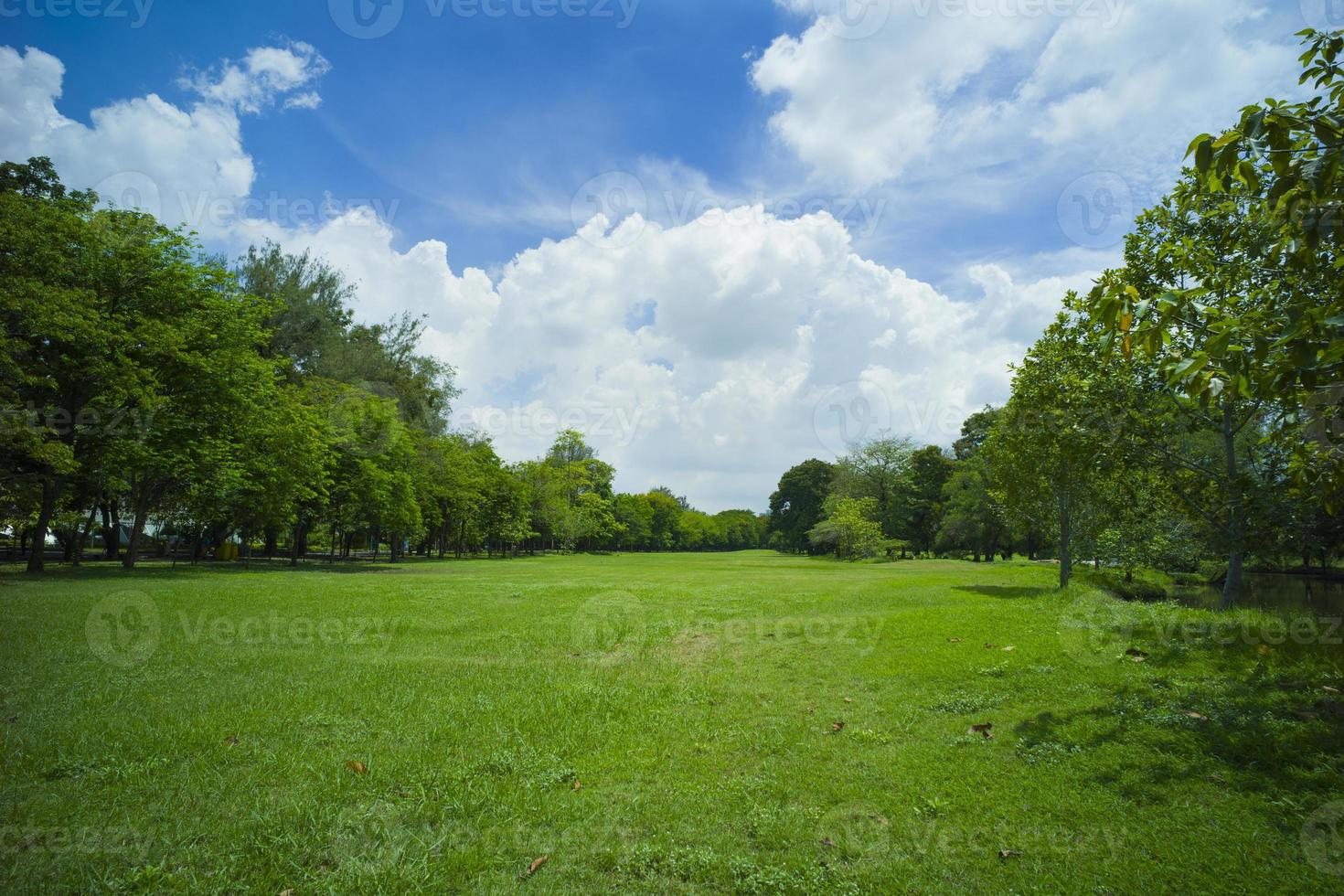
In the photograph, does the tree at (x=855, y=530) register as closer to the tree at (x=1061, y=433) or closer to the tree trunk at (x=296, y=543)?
the tree at (x=1061, y=433)

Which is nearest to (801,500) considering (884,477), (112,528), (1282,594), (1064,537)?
(884,477)

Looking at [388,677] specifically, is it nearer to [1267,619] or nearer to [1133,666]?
[1133,666]

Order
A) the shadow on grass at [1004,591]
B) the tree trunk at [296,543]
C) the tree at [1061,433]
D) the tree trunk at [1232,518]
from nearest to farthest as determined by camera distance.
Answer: the tree trunk at [1232,518] < the tree at [1061,433] < the shadow on grass at [1004,591] < the tree trunk at [296,543]

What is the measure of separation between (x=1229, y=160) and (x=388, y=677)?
35.4ft

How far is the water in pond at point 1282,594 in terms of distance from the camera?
860 inches

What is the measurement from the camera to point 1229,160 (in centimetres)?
429

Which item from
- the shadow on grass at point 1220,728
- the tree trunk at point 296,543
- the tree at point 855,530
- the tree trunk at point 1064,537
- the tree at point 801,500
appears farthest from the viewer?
the tree at point 801,500

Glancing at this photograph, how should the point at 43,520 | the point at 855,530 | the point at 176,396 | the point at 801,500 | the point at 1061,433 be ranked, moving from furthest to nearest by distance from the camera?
1. the point at 801,500
2. the point at 855,530
3. the point at 176,396
4. the point at 43,520
5. the point at 1061,433

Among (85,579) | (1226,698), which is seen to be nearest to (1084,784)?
(1226,698)

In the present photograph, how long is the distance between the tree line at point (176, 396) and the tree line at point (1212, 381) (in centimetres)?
2698

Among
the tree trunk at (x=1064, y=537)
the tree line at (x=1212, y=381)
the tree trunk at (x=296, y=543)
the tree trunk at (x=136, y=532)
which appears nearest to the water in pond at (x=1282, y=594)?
the tree line at (x=1212, y=381)

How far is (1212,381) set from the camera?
4.78m

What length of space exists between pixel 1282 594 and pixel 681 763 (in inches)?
1335

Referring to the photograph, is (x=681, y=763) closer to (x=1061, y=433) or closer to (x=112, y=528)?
(x=1061, y=433)
